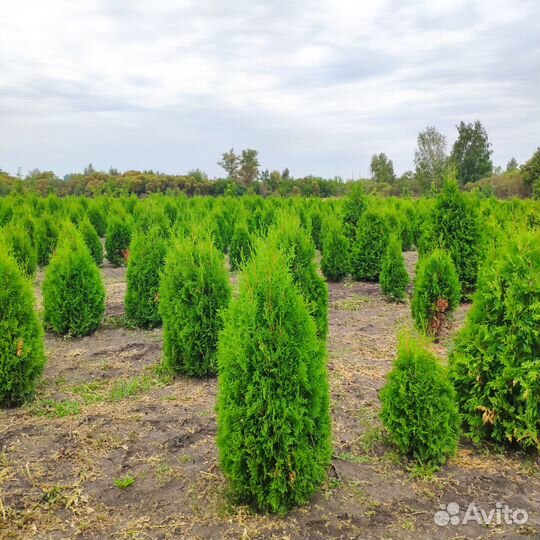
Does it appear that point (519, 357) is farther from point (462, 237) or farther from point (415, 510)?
point (462, 237)

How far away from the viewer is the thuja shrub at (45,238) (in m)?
15.0

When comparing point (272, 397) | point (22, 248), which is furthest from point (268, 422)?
point (22, 248)

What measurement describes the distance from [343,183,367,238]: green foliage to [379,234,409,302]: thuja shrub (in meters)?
3.03

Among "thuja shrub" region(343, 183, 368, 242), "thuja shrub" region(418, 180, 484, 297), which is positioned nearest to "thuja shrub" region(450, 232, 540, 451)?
"thuja shrub" region(418, 180, 484, 297)

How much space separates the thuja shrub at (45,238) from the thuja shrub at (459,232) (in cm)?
1033

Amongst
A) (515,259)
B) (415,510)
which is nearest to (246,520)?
(415,510)

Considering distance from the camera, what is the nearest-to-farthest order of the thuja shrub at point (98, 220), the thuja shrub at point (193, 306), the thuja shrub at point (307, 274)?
the thuja shrub at point (193, 306), the thuja shrub at point (307, 274), the thuja shrub at point (98, 220)

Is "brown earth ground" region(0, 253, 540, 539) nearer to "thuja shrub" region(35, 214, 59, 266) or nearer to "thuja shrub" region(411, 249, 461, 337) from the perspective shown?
"thuja shrub" region(411, 249, 461, 337)

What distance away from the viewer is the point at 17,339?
5281mm

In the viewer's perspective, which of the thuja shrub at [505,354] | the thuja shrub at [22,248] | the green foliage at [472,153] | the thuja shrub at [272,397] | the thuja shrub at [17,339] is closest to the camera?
the thuja shrub at [272,397]

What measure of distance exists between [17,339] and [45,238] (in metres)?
10.6

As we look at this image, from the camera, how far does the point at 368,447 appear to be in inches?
177

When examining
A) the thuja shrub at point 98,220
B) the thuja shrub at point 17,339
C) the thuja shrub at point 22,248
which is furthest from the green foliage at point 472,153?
the thuja shrub at point 17,339

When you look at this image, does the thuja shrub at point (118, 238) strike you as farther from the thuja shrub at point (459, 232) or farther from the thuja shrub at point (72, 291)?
the thuja shrub at point (459, 232)
